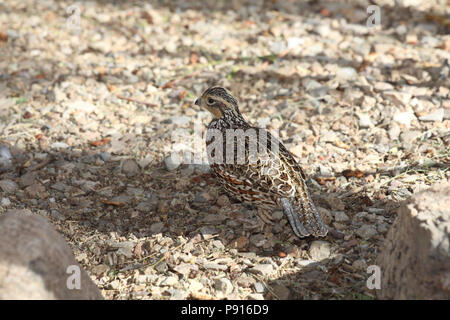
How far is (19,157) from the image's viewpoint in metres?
7.09

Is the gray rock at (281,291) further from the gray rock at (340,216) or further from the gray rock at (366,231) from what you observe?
the gray rock at (340,216)

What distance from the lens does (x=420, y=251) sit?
408 centimetres

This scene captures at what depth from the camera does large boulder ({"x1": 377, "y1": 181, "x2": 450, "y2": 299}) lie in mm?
3973

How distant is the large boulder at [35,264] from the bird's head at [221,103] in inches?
116

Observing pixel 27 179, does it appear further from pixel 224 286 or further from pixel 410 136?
pixel 410 136

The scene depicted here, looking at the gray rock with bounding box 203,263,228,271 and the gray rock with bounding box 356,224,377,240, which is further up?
the gray rock with bounding box 356,224,377,240

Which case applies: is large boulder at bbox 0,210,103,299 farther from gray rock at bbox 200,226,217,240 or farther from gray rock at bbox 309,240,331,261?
gray rock at bbox 309,240,331,261

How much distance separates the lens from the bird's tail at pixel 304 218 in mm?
5594

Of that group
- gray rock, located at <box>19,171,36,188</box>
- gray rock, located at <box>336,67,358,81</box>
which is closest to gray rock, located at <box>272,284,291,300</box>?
gray rock, located at <box>19,171,36,188</box>

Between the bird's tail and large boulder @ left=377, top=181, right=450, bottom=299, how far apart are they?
3.50 feet

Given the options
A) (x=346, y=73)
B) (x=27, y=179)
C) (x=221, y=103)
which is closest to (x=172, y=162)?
(x=221, y=103)

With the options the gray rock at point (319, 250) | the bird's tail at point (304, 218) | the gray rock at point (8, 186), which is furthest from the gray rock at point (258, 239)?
the gray rock at point (8, 186)
